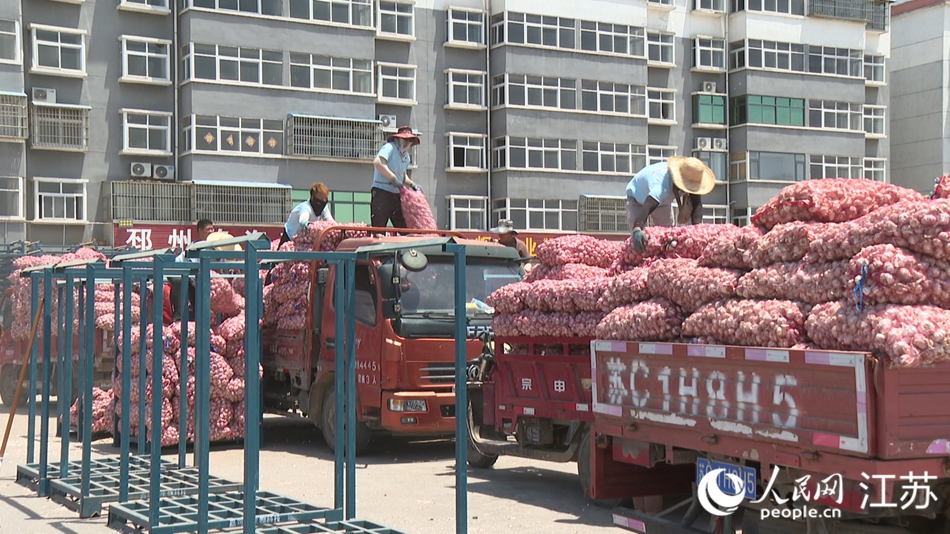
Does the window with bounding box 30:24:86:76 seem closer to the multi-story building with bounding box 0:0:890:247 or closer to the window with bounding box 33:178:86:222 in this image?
the multi-story building with bounding box 0:0:890:247

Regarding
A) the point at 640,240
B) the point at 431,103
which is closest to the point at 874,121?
the point at 431,103

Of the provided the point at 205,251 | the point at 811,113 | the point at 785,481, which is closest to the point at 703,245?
the point at 785,481

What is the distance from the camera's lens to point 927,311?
5867 mm

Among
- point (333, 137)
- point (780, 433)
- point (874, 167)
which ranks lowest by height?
point (780, 433)

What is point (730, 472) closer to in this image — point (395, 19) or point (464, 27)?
point (395, 19)

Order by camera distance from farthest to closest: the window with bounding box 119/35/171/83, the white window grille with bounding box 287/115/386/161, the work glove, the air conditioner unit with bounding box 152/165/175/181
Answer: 1. the white window grille with bounding box 287/115/386/161
2. the air conditioner unit with bounding box 152/165/175/181
3. the window with bounding box 119/35/171/83
4. the work glove

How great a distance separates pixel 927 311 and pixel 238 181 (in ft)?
115

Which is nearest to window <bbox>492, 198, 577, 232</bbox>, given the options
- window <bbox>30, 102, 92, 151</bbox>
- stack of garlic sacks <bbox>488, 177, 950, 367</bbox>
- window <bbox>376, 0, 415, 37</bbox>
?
window <bbox>376, 0, 415, 37</bbox>

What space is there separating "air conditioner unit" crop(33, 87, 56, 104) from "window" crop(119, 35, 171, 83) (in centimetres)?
223

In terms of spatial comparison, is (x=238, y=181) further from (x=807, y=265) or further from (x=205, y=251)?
(x=807, y=265)

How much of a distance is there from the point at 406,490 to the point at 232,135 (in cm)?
2981

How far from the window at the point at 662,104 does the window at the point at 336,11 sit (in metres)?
13.3

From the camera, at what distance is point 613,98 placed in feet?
155

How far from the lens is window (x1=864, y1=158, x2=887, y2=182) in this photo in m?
53.7
